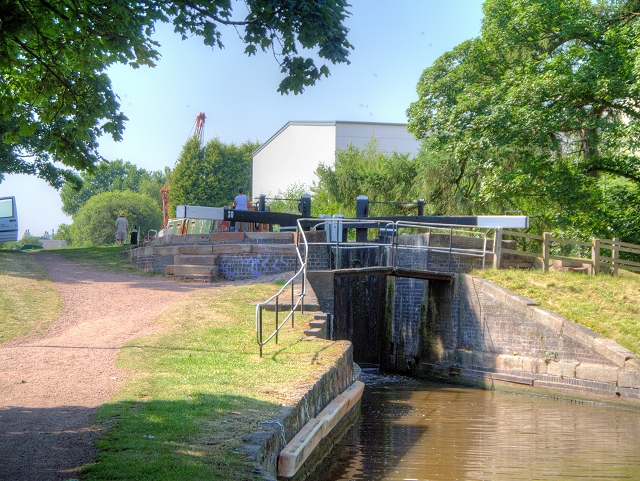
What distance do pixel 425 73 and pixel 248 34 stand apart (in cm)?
1626

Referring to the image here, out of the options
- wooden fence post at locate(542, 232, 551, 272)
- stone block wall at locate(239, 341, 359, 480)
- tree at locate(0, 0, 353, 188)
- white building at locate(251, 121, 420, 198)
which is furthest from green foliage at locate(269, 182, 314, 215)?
tree at locate(0, 0, 353, 188)

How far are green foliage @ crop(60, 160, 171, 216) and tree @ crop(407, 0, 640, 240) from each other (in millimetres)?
67535

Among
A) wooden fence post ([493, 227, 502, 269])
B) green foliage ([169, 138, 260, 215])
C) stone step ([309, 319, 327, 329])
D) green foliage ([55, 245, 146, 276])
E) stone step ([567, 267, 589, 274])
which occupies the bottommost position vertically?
stone step ([309, 319, 327, 329])

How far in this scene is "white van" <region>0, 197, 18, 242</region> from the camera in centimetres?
2528

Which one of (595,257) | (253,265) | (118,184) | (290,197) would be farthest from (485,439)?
(118,184)

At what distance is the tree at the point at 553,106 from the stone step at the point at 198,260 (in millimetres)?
6927

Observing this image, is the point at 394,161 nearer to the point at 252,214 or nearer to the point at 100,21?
the point at 252,214

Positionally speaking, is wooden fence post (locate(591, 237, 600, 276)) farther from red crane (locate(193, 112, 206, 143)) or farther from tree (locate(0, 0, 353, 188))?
red crane (locate(193, 112, 206, 143))

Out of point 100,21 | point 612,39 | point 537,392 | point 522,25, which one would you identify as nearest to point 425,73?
point 522,25

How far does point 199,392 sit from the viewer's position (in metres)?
7.71

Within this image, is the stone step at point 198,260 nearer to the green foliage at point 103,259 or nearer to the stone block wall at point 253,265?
the stone block wall at point 253,265

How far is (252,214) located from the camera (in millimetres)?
19359

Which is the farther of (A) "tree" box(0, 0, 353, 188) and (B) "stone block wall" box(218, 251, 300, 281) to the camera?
(B) "stone block wall" box(218, 251, 300, 281)

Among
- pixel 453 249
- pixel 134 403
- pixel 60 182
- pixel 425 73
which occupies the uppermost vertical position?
pixel 425 73
